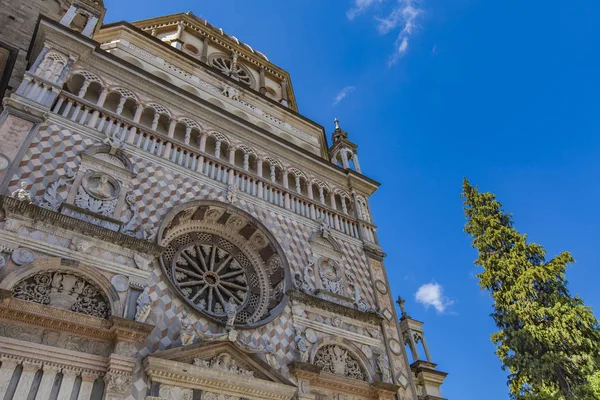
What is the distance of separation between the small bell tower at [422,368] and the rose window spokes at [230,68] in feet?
41.1

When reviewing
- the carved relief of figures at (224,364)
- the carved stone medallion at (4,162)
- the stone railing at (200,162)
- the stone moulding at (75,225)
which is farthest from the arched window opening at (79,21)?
the carved relief of figures at (224,364)

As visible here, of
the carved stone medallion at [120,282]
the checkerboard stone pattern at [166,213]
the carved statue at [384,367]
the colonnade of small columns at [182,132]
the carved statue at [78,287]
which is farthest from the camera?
the colonnade of small columns at [182,132]

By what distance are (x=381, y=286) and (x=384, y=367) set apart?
9.15 feet

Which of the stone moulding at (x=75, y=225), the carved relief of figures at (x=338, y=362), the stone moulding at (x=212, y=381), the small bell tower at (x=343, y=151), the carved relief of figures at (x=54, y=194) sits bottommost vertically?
the stone moulding at (x=212, y=381)

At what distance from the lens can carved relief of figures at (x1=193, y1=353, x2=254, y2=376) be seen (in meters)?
8.00

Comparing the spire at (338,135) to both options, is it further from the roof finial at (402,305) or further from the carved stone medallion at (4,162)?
the carved stone medallion at (4,162)

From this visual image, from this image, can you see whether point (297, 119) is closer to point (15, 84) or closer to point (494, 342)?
point (15, 84)

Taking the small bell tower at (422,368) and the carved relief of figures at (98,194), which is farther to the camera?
the small bell tower at (422,368)

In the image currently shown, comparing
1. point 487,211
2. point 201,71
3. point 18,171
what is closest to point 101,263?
point 18,171

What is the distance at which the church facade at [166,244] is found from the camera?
7.20m

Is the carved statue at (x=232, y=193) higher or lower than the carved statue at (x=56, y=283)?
higher

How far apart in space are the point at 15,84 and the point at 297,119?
33.2 feet

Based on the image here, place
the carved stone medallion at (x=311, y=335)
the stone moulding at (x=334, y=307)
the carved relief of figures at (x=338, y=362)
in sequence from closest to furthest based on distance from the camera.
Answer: the carved relief of figures at (x=338, y=362) → the carved stone medallion at (x=311, y=335) → the stone moulding at (x=334, y=307)

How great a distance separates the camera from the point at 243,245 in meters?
11.9
